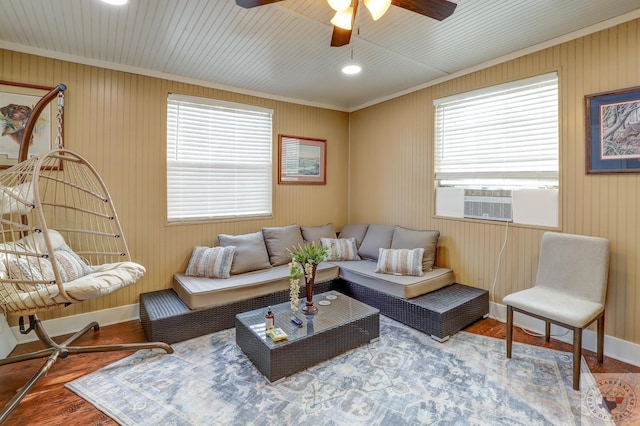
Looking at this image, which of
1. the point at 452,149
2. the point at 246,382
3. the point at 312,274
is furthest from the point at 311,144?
the point at 246,382

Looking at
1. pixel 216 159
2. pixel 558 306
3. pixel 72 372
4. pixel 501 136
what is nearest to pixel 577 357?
pixel 558 306

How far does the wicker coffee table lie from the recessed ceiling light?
234 cm

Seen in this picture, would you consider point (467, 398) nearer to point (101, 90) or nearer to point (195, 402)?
point (195, 402)

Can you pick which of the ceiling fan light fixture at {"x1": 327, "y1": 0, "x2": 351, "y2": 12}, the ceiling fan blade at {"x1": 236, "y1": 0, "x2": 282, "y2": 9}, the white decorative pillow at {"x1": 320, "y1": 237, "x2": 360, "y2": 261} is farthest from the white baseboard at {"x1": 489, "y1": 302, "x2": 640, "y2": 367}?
the ceiling fan blade at {"x1": 236, "y1": 0, "x2": 282, "y2": 9}

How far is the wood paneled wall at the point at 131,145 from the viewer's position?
286cm

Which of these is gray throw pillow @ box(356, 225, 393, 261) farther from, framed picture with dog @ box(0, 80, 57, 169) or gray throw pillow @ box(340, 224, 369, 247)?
framed picture with dog @ box(0, 80, 57, 169)

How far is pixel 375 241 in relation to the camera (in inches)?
157

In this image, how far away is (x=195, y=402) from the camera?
6.37ft

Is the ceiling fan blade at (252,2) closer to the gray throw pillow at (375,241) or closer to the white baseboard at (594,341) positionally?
the gray throw pillow at (375,241)

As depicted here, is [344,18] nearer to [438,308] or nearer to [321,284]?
[438,308]

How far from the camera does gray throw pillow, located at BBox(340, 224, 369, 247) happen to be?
425cm

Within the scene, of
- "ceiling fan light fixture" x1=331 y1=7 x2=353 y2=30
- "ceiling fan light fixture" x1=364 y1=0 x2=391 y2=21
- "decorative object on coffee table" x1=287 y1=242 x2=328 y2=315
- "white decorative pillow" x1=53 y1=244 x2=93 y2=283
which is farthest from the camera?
"decorative object on coffee table" x1=287 y1=242 x2=328 y2=315

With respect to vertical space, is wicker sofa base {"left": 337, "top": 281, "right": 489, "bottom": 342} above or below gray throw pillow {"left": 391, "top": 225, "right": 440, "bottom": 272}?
below

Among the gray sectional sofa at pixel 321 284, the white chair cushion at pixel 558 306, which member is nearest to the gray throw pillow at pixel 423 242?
the gray sectional sofa at pixel 321 284
